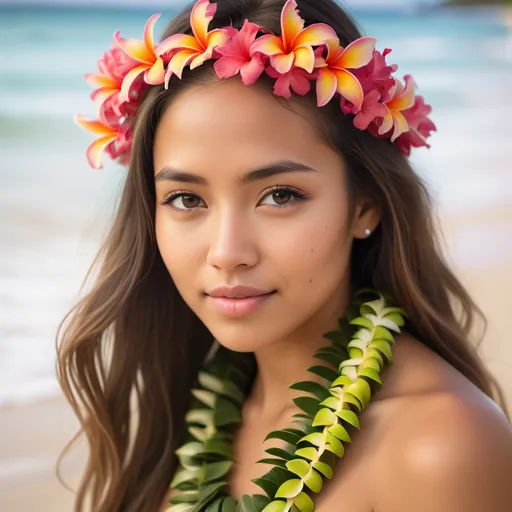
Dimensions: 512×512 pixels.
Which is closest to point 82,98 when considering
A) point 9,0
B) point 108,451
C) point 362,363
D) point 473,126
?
point 9,0

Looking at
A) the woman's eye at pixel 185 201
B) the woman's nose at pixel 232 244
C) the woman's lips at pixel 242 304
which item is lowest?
the woman's lips at pixel 242 304

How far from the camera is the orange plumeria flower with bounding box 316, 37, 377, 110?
1751 mm

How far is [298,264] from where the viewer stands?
1.74m

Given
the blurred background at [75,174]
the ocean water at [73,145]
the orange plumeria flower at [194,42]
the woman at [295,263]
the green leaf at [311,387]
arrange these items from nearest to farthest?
the woman at [295,263]
the orange plumeria flower at [194,42]
the green leaf at [311,387]
the blurred background at [75,174]
the ocean water at [73,145]

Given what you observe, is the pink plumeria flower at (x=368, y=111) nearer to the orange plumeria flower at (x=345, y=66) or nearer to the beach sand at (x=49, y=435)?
the orange plumeria flower at (x=345, y=66)

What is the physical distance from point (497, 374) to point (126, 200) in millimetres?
2108

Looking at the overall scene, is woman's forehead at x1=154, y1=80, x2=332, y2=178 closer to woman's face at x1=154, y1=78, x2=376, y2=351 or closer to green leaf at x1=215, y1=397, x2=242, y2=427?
woman's face at x1=154, y1=78, x2=376, y2=351

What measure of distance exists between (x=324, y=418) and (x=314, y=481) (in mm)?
126

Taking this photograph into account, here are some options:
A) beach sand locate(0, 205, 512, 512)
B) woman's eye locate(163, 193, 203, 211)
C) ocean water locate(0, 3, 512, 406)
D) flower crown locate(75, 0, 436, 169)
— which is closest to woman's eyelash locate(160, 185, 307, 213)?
woman's eye locate(163, 193, 203, 211)

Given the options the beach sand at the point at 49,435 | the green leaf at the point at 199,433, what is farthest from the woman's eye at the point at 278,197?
the beach sand at the point at 49,435

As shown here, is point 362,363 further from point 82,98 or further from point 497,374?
point 82,98

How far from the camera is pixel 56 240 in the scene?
5.25 metres

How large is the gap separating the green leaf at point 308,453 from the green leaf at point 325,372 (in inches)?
7.6

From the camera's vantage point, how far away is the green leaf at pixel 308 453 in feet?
5.67
